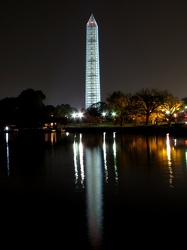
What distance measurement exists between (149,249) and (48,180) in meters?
9.08

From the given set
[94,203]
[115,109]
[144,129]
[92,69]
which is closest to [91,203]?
[94,203]

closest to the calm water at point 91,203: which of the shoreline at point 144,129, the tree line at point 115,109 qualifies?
the shoreline at point 144,129

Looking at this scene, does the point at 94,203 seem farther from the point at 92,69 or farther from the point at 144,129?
the point at 92,69

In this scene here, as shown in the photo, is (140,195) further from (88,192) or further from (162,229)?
(162,229)

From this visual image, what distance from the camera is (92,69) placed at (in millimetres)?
131875

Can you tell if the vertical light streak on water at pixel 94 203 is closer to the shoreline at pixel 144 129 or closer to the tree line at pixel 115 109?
the shoreline at pixel 144 129

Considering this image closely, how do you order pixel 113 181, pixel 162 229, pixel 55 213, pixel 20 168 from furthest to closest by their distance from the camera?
pixel 20 168 < pixel 113 181 < pixel 55 213 < pixel 162 229

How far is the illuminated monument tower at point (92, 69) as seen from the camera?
129 metres

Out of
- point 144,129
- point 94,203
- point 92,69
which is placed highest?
point 92,69

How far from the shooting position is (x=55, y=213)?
1091 centimetres

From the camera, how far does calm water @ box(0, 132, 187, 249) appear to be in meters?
8.93

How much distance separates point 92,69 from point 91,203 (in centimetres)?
12164

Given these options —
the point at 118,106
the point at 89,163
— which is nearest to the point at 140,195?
the point at 89,163

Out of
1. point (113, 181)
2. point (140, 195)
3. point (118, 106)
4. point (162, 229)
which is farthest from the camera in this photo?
point (118, 106)
